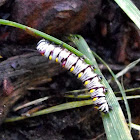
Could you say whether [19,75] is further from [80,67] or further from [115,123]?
[115,123]

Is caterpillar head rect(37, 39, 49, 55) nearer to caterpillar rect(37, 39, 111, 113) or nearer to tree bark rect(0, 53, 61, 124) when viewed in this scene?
caterpillar rect(37, 39, 111, 113)

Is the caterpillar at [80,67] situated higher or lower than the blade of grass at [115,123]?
higher

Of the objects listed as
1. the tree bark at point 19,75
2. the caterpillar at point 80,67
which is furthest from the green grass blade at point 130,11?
the tree bark at point 19,75

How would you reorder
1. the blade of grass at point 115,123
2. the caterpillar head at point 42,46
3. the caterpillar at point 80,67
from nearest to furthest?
the blade of grass at point 115,123 < the caterpillar at point 80,67 < the caterpillar head at point 42,46

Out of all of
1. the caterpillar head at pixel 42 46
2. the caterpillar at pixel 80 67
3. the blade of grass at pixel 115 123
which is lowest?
the blade of grass at pixel 115 123

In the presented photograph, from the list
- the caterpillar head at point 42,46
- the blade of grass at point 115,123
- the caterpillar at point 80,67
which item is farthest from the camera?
the caterpillar head at point 42,46

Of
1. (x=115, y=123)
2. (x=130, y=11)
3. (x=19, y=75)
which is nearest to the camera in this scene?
(x=115, y=123)

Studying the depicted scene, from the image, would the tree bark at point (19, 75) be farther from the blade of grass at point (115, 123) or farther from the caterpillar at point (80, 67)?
the blade of grass at point (115, 123)

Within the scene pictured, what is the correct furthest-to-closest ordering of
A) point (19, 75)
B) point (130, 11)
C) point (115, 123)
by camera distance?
point (19, 75) → point (130, 11) → point (115, 123)

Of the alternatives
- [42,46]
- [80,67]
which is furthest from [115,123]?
[42,46]

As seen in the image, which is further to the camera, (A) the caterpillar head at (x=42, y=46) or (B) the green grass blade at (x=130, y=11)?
(A) the caterpillar head at (x=42, y=46)
